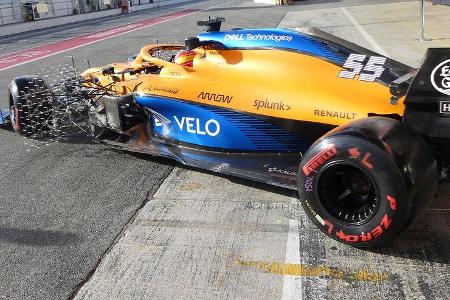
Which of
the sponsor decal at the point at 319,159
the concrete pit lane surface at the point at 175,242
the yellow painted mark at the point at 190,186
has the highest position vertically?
the sponsor decal at the point at 319,159

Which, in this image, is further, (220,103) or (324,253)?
(220,103)

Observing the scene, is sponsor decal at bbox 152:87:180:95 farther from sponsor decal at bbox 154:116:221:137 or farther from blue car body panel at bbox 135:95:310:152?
sponsor decal at bbox 154:116:221:137

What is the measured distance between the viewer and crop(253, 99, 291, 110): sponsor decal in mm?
3998

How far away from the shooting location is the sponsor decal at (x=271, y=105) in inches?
157

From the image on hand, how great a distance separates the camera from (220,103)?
172 inches

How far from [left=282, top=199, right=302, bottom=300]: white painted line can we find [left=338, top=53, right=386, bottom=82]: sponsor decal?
45.4 inches

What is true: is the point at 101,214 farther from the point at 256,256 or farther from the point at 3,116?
the point at 3,116

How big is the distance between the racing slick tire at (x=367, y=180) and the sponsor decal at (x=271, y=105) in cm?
84

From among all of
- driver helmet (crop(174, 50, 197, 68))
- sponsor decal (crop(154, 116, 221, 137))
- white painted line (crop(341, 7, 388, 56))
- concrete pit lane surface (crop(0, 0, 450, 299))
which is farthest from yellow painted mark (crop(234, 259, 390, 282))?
white painted line (crop(341, 7, 388, 56))

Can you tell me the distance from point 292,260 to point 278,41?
6.80ft

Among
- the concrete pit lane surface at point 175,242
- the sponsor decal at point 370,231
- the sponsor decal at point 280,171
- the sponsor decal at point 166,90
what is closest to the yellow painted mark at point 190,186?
the concrete pit lane surface at point 175,242

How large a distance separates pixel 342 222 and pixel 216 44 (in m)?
2.26

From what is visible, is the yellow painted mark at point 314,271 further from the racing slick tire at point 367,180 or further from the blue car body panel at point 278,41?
the blue car body panel at point 278,41

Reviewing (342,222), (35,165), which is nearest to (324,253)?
(342,222)
